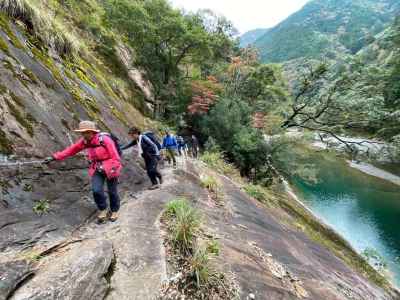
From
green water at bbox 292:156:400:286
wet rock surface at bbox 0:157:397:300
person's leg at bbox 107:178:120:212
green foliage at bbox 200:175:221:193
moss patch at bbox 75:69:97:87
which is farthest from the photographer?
green water at bbox 292:156:400:286

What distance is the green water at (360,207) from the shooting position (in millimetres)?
21392

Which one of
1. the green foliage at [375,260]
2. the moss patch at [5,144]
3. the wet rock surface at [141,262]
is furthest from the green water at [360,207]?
the moss patch at [5,144]

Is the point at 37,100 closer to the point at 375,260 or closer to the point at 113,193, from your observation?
the point at 113,193

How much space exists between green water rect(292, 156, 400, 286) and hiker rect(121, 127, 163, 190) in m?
16.6

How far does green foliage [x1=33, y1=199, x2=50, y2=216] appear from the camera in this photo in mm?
4450

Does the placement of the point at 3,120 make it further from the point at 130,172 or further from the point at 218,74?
the point at 218,74

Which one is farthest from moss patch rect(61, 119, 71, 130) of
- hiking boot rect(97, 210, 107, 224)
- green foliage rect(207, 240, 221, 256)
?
green foliage rect(207, 240, 221, 256)

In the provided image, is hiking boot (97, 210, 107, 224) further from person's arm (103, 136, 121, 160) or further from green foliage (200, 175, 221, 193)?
green foliage (200, 175, 221, 193)

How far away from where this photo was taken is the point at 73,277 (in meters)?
3.40

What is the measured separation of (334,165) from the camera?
142 feet

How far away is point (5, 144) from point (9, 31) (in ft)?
11.7

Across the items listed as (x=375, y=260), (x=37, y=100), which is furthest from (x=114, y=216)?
(x=375, y=260)

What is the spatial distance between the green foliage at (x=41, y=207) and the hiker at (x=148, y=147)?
2.64 meters

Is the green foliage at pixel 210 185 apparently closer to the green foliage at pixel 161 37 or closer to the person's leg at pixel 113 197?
the person's leg at pixel 113 197
